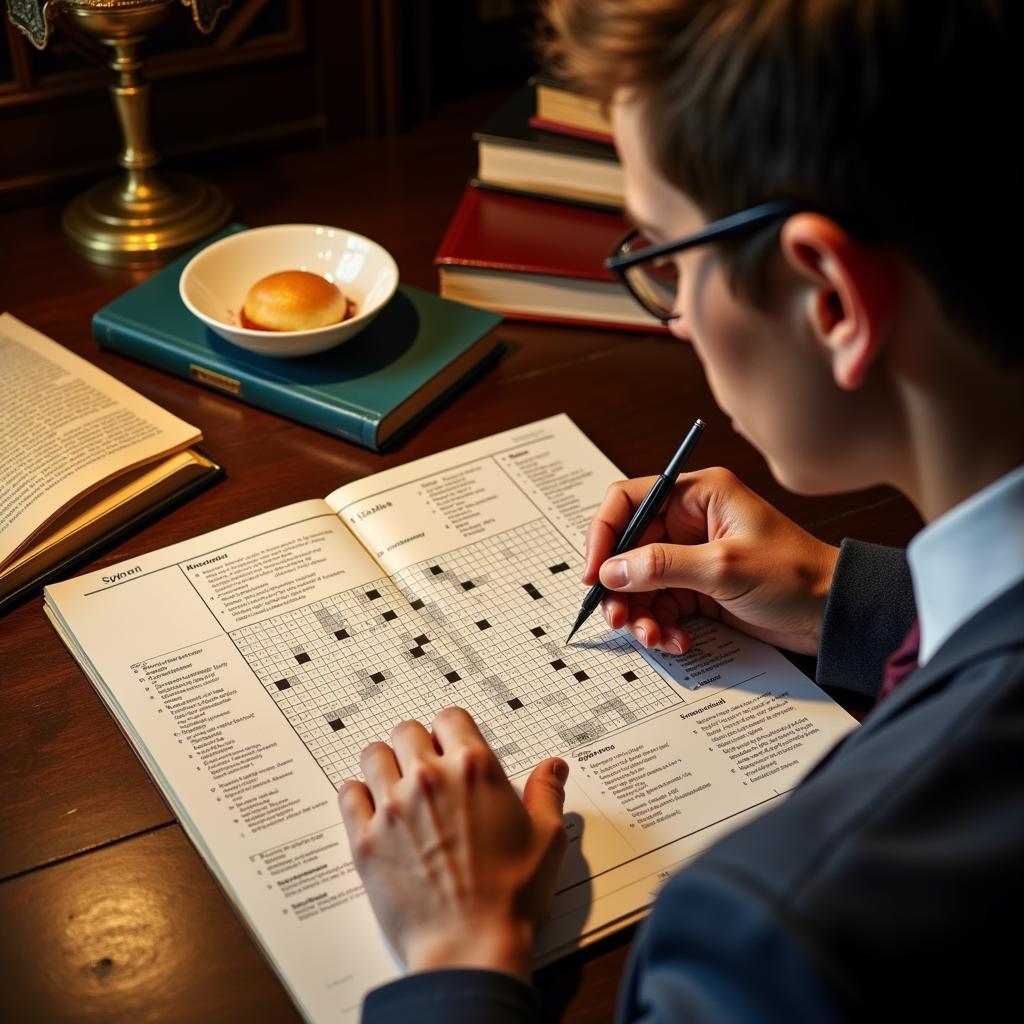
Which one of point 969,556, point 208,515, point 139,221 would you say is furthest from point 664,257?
point 139,221

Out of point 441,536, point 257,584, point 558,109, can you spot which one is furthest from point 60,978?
point 558,109

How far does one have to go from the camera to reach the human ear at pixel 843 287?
1.91 feet

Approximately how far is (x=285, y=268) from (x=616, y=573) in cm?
52

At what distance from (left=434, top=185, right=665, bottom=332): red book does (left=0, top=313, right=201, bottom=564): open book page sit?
1.15ft

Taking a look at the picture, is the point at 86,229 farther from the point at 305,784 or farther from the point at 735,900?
the point at 735,900

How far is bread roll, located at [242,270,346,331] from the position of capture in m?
1.13

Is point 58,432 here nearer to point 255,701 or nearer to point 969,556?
point 255,701

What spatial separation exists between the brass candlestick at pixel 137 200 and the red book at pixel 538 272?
0.91 feet

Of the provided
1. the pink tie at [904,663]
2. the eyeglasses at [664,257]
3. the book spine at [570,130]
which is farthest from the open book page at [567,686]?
the book spine at [570,130]

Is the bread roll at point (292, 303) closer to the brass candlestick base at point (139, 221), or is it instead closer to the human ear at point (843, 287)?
the brass candlestick base at point (139, 221)

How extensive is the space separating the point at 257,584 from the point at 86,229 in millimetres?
584

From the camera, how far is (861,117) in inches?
21.6

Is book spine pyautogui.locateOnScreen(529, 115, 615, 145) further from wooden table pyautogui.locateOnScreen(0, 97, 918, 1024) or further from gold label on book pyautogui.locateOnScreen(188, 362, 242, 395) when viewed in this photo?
gold label on book pyautogui.locateOnScreen(188, 362, 242, 395)

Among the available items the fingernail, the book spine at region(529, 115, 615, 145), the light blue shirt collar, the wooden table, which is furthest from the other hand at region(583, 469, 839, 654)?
the book spine at region(529, 115, 615, 145)
